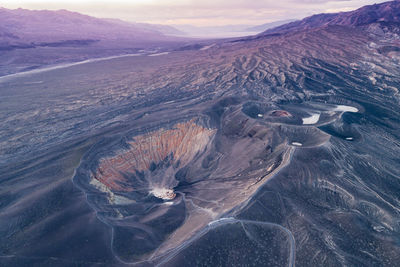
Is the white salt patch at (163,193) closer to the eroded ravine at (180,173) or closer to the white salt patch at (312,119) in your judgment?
the eroded ravine at (180,173)

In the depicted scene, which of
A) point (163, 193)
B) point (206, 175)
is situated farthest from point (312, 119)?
point (163, 193)

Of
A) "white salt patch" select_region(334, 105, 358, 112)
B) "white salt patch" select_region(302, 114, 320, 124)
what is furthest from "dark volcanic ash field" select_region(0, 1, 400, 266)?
"white salt patch" select_region(334, 105, 358, 112)

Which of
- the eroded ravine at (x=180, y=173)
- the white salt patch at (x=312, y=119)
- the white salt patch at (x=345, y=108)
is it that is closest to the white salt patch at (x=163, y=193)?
the eroded ravine at (x=180, y=173)

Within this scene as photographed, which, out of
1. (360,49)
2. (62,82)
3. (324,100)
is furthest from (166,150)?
(360,49)

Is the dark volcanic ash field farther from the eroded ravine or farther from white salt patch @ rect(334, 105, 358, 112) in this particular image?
white salt patch @ rect(334, 105, 358, 112)

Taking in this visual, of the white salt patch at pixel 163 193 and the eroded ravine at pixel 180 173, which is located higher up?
the eroded ravine at pixel 180 173

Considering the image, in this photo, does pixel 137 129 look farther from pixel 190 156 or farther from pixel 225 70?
pixel 225 70

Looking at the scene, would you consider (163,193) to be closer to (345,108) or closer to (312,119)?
(312,119)

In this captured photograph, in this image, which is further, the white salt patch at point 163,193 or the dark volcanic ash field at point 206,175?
the white salt patch at point 163,193
